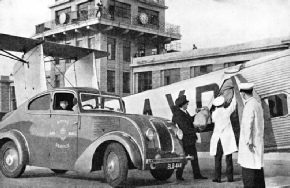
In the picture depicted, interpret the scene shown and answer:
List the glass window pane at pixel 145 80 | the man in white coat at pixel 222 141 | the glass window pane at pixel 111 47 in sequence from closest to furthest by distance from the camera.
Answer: the man in white coat at pixel 222 141, the glass window pane at pixel 145 80, the glass window pane at pixel 111 47

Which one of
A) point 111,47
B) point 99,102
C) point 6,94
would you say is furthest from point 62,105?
point 6,94

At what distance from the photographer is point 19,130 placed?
9055 mm

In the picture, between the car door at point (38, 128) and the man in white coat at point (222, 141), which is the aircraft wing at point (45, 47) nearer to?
the car door at point (38, 128)

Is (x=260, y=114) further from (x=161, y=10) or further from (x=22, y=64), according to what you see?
(x=161, y=10)

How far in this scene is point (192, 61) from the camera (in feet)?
90.1

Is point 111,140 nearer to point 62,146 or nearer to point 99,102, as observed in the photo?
point 62,146

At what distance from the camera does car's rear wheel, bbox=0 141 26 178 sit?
8773mm

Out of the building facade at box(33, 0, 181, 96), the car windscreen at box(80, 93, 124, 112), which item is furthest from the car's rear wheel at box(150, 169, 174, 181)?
the building facade at box(33, 0, 181, 96)

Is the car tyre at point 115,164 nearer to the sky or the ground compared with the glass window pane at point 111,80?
nearer to the ground

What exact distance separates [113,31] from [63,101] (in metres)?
24.5

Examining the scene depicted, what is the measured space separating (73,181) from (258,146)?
4.28m

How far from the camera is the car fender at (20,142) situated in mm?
8688

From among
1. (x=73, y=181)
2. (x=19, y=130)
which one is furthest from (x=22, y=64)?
(x=73, y=181)

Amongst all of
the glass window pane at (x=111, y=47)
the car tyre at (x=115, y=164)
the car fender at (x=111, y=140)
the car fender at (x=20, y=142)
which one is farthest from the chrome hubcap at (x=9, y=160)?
the glass window pane at (x=111, y=47)
